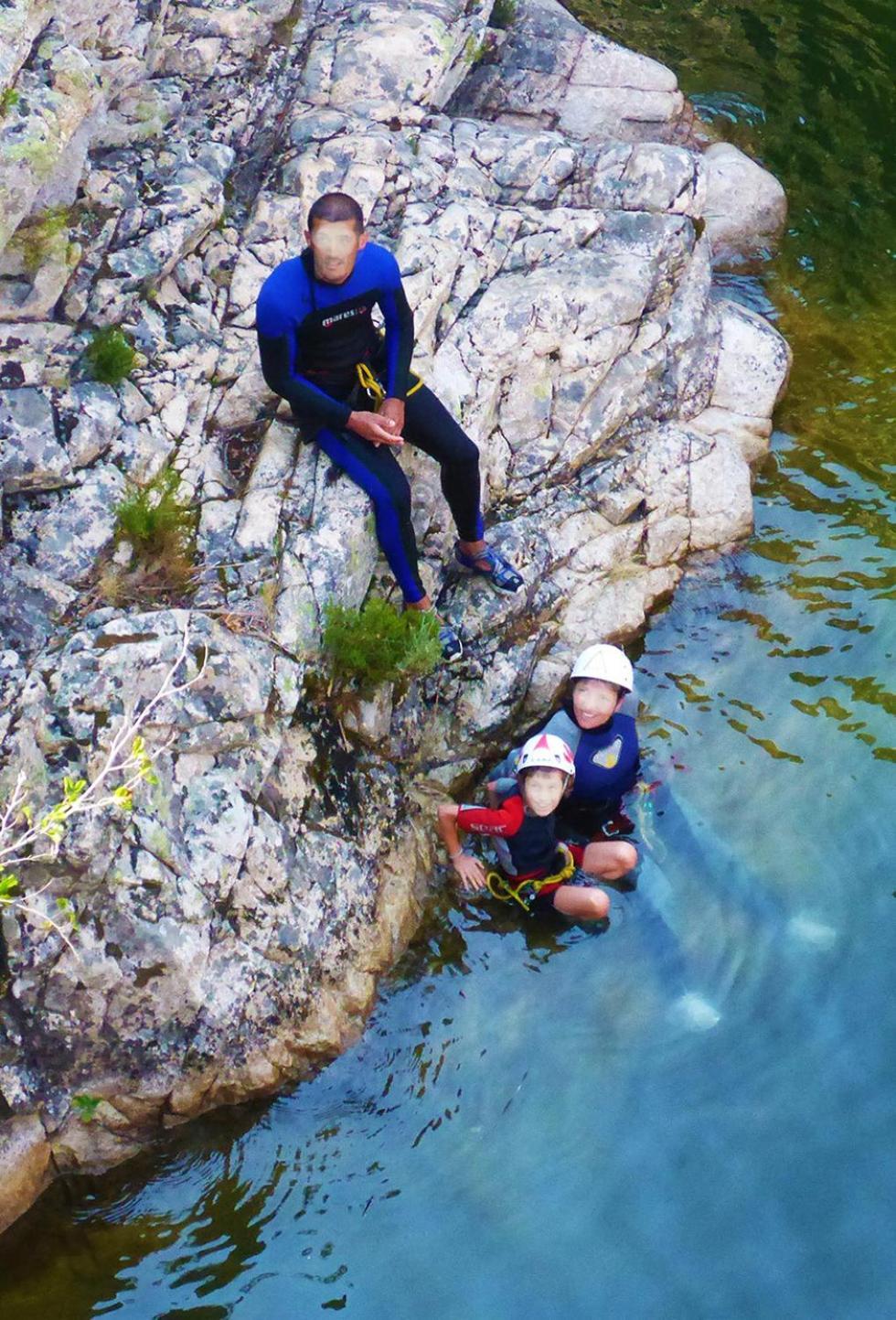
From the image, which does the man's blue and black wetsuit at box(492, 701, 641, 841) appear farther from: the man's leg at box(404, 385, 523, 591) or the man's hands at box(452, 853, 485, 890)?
the man's leg at box(404, 385, 523, 591)

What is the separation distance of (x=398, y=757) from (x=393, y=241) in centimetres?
423

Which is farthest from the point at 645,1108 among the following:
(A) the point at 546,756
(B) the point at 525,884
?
(A) the point at 546,756

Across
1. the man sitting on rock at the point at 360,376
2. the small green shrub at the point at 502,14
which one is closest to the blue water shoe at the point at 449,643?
the man sitting on rock at the point at 360,376

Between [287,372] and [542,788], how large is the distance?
10.5 ft

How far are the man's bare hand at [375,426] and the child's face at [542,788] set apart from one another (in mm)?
2398

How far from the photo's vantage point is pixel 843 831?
8.51 m

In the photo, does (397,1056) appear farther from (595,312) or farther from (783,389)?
(783,389)

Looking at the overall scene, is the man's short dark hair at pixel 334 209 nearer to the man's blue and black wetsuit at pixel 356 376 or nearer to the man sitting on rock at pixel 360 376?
the man sitting on rock at pixel 360 376

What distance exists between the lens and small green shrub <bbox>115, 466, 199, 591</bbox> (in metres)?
7.81

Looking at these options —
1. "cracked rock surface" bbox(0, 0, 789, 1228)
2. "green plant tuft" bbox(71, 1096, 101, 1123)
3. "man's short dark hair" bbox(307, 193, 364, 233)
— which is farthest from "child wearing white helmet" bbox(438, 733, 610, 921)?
"man's short dark hair" bbox(307, 193, 364, 233)

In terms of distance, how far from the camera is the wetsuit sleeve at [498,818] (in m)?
7.98

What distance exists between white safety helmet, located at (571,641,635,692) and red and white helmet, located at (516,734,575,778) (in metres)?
0.63

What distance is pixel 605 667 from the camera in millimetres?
8609

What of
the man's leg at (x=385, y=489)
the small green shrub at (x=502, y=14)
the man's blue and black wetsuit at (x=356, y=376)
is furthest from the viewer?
the small green shrub at (x=502, y=14)
